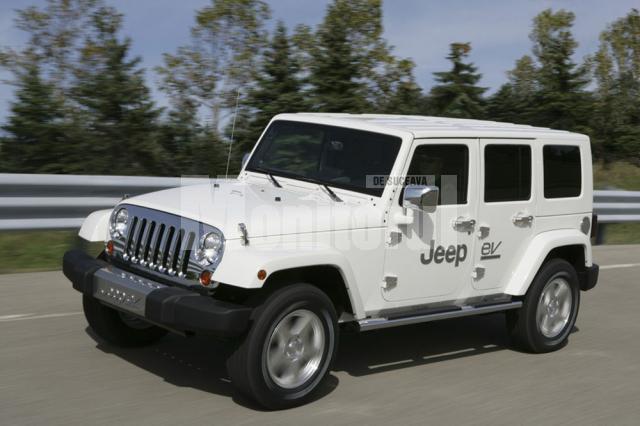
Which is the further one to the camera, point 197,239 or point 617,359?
point 617,359

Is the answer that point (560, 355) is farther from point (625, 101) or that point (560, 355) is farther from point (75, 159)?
point (625, 101)

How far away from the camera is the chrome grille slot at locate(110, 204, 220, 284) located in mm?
5070

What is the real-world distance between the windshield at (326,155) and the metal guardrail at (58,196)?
211cm

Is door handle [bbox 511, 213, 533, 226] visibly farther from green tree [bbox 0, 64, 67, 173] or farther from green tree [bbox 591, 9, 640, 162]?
green tree [bbox 591, 9, 640, 162]

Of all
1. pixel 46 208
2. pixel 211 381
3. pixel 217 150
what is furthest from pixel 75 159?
pixel 211 381

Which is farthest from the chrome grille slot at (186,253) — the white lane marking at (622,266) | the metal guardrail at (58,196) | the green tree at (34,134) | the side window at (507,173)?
the green tree at (34,134)

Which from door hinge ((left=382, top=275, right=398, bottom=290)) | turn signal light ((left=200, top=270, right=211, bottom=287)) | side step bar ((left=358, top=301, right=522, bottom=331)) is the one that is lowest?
side step bar ((left=358, top=301, right=522, bottom=331))

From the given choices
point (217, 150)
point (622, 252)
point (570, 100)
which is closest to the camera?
point (622, 252)

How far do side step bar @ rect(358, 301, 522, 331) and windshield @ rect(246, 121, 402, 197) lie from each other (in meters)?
0.84

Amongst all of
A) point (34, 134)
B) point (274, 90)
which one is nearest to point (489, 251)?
point (34, 134)

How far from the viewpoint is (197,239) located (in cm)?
505

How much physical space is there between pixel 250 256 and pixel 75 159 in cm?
837

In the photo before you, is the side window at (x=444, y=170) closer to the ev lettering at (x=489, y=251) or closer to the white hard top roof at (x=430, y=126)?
the white hard top roof at (x=430, y=126)

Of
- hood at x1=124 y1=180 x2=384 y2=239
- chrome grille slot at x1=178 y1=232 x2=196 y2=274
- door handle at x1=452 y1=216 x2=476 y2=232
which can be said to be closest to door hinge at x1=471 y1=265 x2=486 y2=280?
door handle at x1=452 y1=216 x2=476 y2=232
